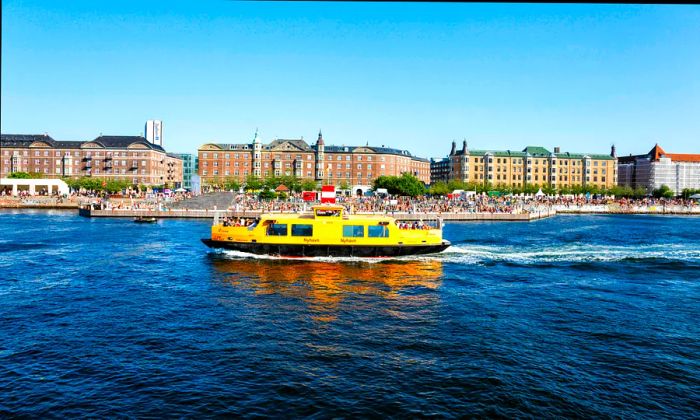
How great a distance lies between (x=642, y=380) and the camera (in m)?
18.6

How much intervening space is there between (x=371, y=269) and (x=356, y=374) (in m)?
21.1

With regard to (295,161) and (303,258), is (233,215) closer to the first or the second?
(303,258)

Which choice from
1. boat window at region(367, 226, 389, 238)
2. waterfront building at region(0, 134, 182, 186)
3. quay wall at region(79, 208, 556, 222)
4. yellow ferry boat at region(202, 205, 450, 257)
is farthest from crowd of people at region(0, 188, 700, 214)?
boat window at region(367, 226, 389, 238)

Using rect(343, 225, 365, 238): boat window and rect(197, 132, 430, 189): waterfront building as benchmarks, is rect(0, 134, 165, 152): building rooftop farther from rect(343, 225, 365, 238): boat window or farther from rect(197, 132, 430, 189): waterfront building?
rect(343, 225, 365, 238): boat window

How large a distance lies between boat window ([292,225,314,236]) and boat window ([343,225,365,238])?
2735 millimetres

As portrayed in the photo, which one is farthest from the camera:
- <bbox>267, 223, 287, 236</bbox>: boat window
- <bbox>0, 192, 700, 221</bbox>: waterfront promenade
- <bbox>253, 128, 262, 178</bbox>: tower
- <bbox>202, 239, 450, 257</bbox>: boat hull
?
<bbox>253, 128, 262, 178</bbox>: tower

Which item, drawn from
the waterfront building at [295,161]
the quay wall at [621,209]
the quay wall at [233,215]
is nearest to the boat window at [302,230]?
the quay wall at [233,215]

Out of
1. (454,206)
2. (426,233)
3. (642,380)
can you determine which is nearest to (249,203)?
(454,206)

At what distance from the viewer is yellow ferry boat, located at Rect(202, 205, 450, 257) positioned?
143 ft

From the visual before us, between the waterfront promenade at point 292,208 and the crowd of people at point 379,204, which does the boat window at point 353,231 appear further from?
the waterfront promenade at point 292,208

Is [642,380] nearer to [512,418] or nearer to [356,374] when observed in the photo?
[512,418]

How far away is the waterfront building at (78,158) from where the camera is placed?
497 feet

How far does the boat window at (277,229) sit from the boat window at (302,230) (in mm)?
767

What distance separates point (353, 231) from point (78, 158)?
441 feet
